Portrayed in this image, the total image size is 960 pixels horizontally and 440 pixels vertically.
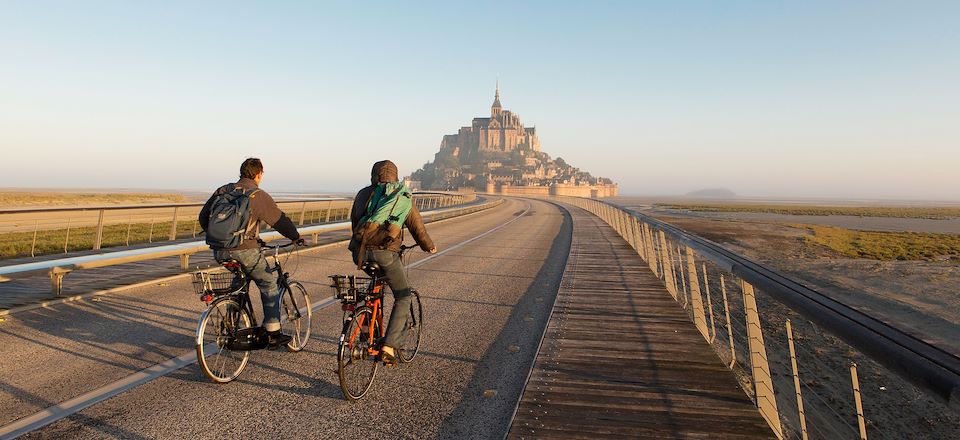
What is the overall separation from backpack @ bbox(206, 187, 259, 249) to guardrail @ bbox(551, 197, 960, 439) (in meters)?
3.87

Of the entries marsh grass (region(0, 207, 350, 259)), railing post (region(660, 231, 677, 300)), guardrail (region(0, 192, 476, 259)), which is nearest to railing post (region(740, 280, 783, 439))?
railing post (region(660, 231, 677, 300))

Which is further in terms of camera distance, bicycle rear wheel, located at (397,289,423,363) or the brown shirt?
bicycle rear wheel, located at (397,289,423,363)

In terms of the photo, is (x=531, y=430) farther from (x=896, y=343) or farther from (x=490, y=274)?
(x=490, y=274)

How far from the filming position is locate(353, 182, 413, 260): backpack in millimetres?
4145

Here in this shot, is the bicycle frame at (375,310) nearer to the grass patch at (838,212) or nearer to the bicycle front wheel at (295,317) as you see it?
the bicycle front wheel at (295,317)

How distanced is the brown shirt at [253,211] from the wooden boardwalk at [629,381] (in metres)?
2.77

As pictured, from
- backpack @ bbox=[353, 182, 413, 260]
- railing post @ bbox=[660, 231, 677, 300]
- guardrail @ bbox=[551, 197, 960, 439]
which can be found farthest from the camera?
railing post @ bbox=[660, 231, 677, 300]

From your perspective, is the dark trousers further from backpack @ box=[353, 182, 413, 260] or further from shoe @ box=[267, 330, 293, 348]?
shoe @ box=[267, 330, 293, 348]

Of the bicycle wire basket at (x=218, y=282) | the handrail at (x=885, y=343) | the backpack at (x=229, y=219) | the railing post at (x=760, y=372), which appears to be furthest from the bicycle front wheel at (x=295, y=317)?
the handrail at (x=885, y=343)

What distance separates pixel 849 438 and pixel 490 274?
22.4 ft

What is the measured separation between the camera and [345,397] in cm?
414

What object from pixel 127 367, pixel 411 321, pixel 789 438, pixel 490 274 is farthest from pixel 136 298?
pixel 789 438

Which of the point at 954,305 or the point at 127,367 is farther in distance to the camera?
the point at 954,305

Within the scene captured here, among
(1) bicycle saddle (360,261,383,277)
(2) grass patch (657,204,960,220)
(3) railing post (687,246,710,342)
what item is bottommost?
(3) railing post (687,246,710,342)
